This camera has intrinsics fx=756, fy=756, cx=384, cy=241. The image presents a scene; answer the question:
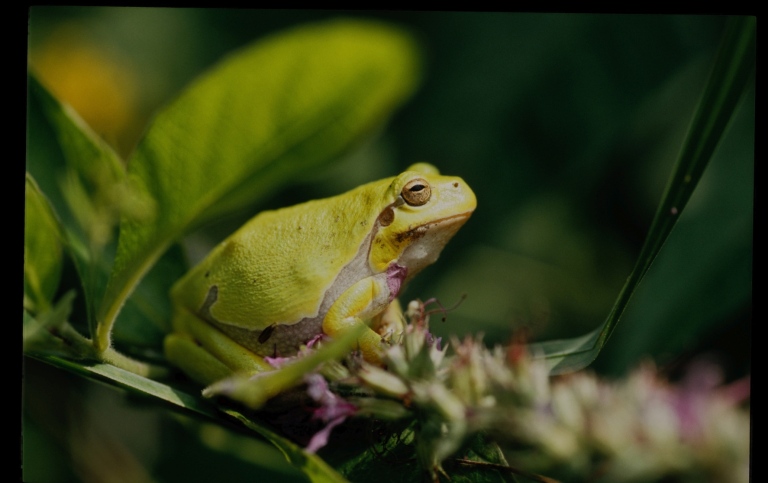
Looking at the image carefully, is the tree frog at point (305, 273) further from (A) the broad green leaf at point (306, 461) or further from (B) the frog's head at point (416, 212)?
(A) the broad green leaf at point (306, 461)

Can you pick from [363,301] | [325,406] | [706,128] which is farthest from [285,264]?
[706,128]

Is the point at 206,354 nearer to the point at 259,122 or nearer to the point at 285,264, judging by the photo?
the point at 285,264

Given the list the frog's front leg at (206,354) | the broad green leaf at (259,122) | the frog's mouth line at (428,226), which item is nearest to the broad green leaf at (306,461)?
the frog's front leg at (206,354)

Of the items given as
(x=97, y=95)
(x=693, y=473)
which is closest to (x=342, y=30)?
(x=693, y=473)

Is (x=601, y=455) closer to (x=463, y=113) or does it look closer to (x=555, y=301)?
(x=555, y=301)

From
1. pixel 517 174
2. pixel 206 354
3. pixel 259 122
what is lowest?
pixel 517 174
